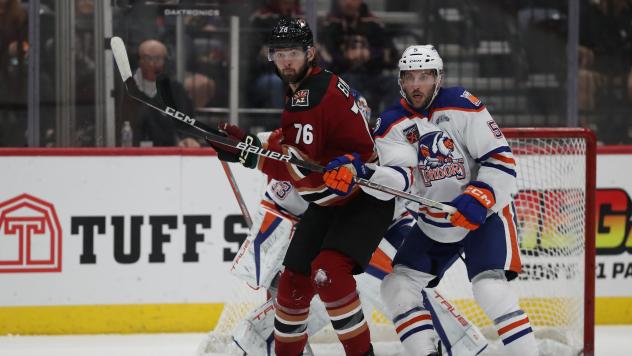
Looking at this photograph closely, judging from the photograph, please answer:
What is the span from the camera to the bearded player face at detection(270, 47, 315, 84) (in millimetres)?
3680

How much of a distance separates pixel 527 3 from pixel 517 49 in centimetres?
22

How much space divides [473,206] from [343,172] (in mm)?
403

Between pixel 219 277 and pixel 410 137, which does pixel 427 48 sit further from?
pixel 219 277

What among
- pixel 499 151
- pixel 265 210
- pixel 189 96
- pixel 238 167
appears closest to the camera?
pixel 499 151

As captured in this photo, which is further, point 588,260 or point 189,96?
point 189,96

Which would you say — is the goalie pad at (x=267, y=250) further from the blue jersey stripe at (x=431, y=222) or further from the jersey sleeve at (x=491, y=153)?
the jersey sleeve at (x=491, y=153)

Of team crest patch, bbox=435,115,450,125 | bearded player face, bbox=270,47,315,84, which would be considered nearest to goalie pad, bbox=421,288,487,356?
team crest patch, bbox=435,115,450,125

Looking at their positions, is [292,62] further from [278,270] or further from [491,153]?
[278,270]

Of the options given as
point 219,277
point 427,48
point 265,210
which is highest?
point 427,48

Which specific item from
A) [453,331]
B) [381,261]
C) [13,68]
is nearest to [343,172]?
[381,261]

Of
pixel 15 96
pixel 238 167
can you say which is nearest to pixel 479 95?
pixel 238 167

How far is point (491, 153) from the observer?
3643mm

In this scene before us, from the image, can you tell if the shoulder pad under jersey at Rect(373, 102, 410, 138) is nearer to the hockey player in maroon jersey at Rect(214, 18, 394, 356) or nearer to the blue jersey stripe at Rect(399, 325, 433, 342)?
the hockey player in maroon jersey at Rect(214, 18, 394, 356)

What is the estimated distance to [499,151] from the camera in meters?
3.64
